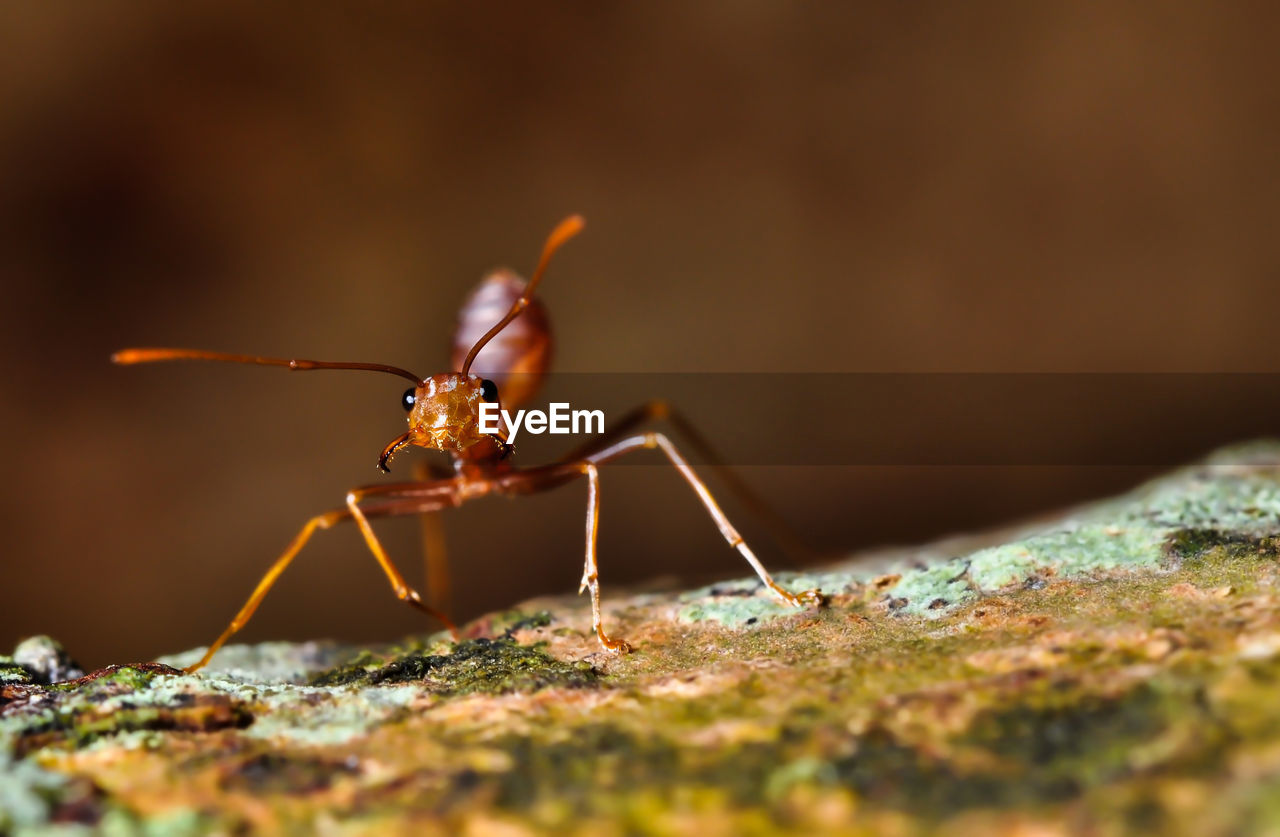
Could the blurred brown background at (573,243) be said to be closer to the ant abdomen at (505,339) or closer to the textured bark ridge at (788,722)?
the ant abdomen at (505,339)

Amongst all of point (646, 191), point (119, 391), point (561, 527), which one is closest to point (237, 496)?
point (119, 391)

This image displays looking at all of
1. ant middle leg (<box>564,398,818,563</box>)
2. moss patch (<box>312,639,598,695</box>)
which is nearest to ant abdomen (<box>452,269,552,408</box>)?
ant middle leg (<box>564,398,818,563</box>)

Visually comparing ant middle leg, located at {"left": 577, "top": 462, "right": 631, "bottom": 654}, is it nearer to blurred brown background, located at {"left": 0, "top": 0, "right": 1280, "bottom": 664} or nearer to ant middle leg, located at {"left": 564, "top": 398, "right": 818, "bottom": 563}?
ant middle leg, located at {"left": 564, "top": 398, "right": 818, "bottom": 563}

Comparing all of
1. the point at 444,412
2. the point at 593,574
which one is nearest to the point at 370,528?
the point at 444,412

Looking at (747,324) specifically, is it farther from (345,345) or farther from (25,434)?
(25,434)

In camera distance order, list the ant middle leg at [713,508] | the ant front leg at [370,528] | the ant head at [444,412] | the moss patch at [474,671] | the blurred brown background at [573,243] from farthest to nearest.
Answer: the blurred brown background at [573,243] < the ant head at [444,412] < the ant front leg at [370,528] < the ant middle leg at [713,508] < the moss patch at [474,671]

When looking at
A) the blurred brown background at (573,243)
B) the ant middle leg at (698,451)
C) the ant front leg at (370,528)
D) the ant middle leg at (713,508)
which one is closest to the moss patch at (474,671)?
the ant front leg at (370,528)
